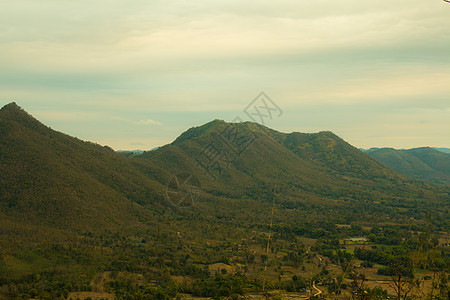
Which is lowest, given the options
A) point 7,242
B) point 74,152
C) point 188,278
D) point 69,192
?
point 188,278

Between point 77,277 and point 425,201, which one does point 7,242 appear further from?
point 425,201

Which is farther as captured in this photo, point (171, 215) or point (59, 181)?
point (171, 215)

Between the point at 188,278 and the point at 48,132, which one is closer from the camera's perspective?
the point at 188,278

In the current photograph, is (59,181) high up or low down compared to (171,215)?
up

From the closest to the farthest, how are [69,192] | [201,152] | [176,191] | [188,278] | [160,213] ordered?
[188,278]
[69,192]
[160,213]
[176,191]
[201,152]

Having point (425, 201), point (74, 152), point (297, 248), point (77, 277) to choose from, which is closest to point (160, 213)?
point (74, 152)

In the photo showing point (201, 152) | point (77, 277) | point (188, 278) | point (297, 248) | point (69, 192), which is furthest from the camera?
point (201, 152)

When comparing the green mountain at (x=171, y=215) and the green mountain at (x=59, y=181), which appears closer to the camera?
the green mountain at (x=171, y=215)

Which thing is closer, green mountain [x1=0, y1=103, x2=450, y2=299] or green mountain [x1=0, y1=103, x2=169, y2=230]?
green mountain [x1=0, y1=103, x2=450, y2=299]
